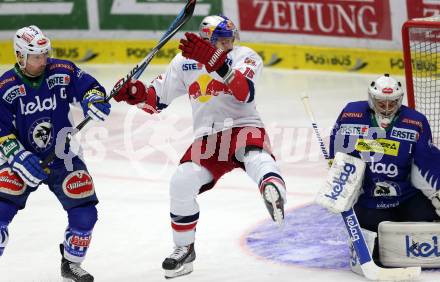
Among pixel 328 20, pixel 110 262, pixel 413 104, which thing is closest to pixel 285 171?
pixel 413 104

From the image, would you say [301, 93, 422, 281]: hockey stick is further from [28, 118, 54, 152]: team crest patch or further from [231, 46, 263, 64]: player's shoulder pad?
[28, 118, 54, 152]: team crest patch

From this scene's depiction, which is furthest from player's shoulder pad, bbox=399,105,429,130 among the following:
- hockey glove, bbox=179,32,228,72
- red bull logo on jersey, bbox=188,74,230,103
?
hockey glove, bbox=179,32,228,72

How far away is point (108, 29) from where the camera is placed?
44.5 ft

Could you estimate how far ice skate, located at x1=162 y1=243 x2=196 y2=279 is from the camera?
6703mm

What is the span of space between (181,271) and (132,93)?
1.14 meters

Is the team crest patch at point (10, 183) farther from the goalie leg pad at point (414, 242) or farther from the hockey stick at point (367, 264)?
the goalie leg pad at point (414, 242)

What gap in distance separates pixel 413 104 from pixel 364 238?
1.79 meters

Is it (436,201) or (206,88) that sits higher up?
(206,88)

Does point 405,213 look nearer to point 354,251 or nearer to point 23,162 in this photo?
point 354,251

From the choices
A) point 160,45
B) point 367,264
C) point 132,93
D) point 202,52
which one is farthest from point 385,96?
point 132,93

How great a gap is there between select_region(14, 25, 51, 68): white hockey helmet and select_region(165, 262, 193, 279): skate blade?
1524mm

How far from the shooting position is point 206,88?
6820 millimetres

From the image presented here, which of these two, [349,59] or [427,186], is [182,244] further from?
[349,59]

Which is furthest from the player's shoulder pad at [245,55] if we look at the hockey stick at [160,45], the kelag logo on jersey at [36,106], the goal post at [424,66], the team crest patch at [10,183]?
the goal post at [424,66]
